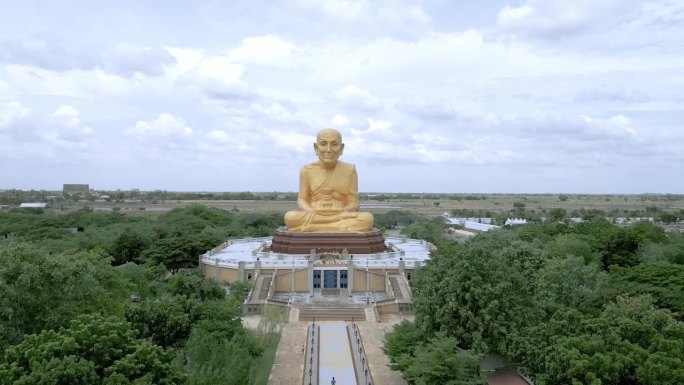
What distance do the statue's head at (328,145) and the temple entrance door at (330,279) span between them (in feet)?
30.3

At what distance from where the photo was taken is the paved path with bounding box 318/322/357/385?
19.0m

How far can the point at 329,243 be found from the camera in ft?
124

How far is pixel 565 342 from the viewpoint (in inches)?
627

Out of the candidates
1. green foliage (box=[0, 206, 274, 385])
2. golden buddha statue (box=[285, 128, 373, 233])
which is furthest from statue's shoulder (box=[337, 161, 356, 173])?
green foliage (box=[0, 206, 274, 385])

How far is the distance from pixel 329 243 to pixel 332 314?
34.6 feet

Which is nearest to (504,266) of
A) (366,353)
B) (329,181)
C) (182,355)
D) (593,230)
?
(366,353)

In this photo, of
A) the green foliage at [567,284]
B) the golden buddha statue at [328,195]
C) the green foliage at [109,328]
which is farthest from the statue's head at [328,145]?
the green foliage at [567,284]

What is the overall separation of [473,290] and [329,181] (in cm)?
2309

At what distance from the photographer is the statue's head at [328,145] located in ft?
130

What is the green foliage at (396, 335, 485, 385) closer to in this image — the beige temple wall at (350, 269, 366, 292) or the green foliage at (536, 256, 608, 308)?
the green foliage at (536, 256, 608, 308)

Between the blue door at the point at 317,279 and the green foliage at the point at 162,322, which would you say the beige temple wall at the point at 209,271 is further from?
the green foliage at the point at 162,322

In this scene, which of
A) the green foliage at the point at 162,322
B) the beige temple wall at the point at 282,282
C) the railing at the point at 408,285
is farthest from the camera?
the beige temple wall at the point at 282,282

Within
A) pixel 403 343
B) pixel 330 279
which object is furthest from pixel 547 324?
pixel 330 279

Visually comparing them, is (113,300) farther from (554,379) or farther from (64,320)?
(554,379)
